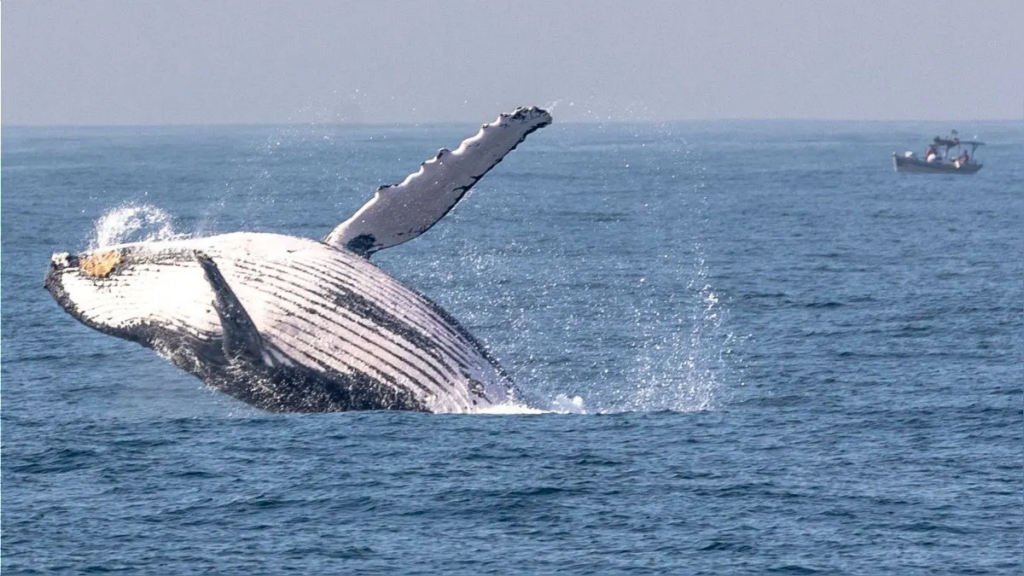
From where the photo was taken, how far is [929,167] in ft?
359

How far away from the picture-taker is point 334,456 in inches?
953

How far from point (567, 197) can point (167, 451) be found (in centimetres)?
6200

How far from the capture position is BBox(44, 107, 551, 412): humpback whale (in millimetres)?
17906

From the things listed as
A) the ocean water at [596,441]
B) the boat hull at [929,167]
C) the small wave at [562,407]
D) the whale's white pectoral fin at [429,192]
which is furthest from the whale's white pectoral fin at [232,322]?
the boat hull at [929,167]

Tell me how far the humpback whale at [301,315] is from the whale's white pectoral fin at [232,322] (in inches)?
1.7

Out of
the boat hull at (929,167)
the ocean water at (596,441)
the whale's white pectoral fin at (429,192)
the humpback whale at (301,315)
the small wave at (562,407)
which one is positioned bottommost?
the boat hull at (929,167)

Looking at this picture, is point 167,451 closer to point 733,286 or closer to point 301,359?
point 301,359

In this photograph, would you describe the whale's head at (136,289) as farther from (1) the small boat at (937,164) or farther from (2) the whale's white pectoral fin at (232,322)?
(1) the small boat at (937,164)

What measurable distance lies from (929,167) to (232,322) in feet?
322

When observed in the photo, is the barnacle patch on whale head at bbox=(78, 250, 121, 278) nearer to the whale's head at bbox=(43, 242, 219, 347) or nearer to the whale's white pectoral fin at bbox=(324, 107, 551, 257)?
the whale's head at bbox=(43, 242, 219, 347)

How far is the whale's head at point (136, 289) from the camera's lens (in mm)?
17875

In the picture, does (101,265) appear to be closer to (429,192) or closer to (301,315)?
(301,315)

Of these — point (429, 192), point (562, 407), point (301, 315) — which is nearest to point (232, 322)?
point (301, 315)

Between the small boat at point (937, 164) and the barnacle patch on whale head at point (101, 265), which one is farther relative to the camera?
the small boat at point (937, 164)
